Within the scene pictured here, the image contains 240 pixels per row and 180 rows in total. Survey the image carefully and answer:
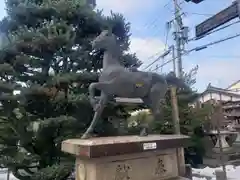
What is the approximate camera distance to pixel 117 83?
2.27 meters

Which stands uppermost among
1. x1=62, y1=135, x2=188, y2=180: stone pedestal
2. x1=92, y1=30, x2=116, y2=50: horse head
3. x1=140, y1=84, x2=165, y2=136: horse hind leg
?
x1=92, y1=30, x2=116, y2=50: horse head

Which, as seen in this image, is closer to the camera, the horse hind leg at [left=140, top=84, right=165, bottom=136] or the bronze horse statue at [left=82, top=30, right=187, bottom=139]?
the bronze horse statue at [left=82, top=30, right=187, bottom=139]

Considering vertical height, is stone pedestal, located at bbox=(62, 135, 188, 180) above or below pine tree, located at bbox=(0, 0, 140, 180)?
below

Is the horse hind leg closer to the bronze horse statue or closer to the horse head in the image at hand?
the bronze horse statue

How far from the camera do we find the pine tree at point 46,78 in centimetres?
350

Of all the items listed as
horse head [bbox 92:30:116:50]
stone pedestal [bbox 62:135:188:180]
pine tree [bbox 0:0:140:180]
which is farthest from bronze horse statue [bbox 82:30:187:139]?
pine tree [bbox 0:0:140:180]

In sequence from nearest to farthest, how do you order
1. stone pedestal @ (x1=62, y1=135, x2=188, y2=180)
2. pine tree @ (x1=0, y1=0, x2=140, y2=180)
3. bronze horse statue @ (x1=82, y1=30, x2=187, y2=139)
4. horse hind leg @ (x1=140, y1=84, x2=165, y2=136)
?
stone pedestal @ (x1=62, y1=135, x2=188, y2=180), bronze horse statue @ (x1=82, y1=30, x2=187, y2=139), horse hind leg @ (x1=140, y1=84, x2=165, y2=136), pine tree @ (x1=0, y1=0, x2=140, y2=180)

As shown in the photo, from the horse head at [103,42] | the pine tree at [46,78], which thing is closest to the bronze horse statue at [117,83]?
the horse head at [103,42]

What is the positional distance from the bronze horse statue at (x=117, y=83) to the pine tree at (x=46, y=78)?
3.15ft

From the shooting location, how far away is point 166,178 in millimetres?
2336

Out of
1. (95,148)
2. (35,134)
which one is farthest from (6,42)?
(95,148)

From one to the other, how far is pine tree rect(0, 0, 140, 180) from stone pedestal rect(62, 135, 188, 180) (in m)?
1.44

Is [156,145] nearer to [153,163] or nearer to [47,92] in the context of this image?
[153,163]

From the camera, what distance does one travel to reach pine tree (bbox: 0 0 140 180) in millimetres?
3504
